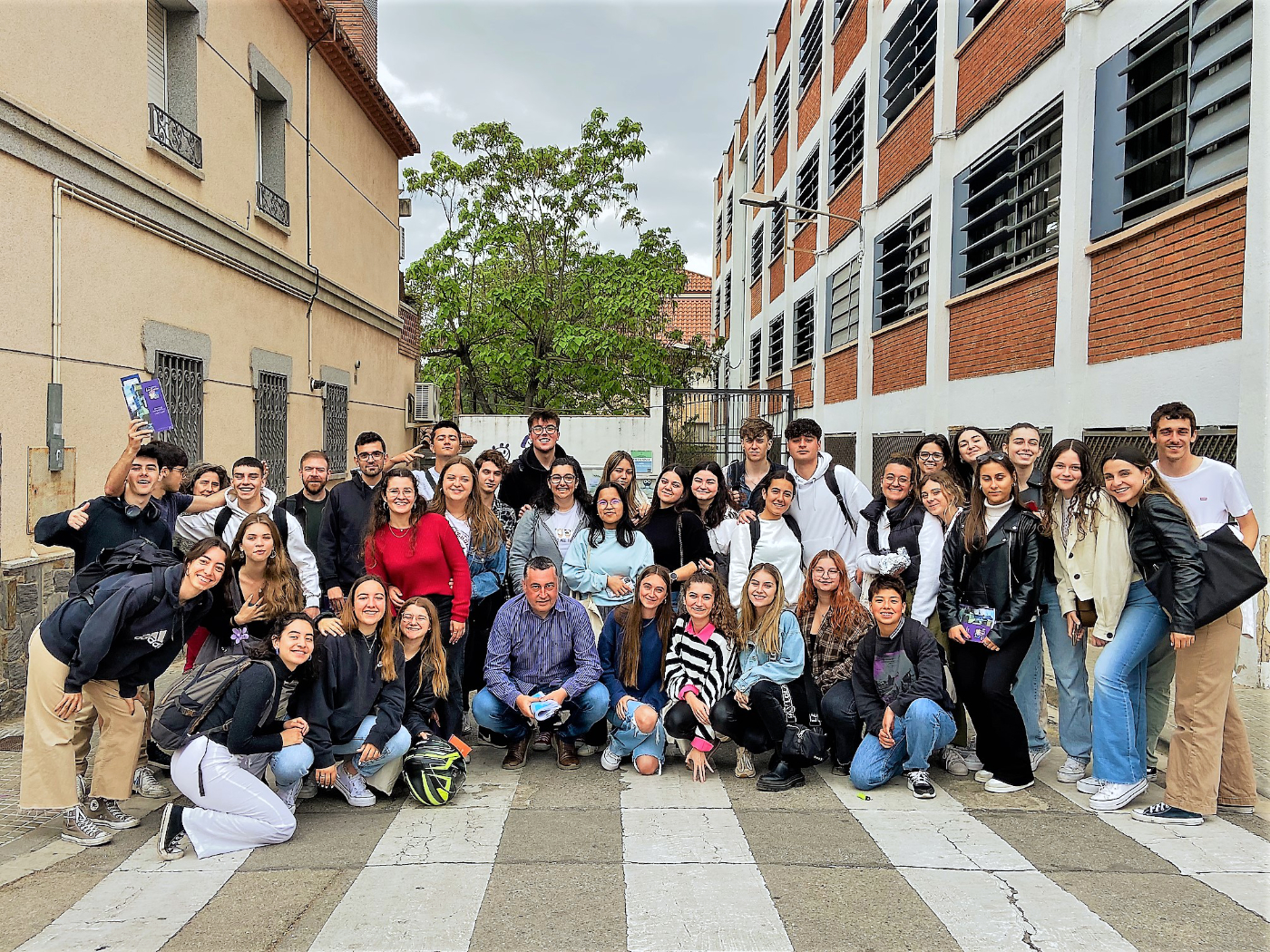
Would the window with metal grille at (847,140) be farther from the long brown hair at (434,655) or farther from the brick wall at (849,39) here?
the long brown hair at (434,655)

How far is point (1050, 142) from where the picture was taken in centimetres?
1012

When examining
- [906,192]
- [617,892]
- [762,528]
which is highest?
[906,192]

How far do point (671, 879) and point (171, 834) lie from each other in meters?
2.41

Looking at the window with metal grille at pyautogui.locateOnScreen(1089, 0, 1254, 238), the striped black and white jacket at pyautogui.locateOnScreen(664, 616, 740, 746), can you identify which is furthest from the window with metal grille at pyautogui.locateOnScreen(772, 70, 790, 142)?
the striped black and white jacket at pyautogui.locateOnScreen(664, 616, 740, 746)

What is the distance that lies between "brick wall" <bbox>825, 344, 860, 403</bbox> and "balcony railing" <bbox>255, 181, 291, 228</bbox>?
31.7 ft

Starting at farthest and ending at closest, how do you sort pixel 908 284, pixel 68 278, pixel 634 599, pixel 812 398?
pixel 812 398 → pixel 908 284 → pixel 68 278 → pixel 634 599

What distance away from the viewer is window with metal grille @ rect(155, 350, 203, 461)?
8766mm

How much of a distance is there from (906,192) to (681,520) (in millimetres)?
10002

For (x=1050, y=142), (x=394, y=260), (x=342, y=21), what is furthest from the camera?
(x=394, y=260)

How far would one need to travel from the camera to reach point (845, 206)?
60.3 feet

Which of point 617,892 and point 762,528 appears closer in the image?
point 617,892

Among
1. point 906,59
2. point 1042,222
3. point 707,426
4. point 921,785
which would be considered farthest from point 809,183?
point 921,785

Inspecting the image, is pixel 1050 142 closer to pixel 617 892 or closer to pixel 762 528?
pixel 762 528

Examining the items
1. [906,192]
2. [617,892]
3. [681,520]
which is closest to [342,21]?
[906,192]
